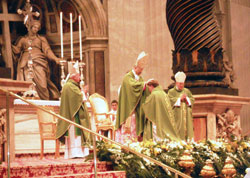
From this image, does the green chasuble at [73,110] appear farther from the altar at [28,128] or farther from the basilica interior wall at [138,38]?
the basilica interior wall at [138,38]

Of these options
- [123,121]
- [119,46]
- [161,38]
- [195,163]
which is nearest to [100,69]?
[119,46]

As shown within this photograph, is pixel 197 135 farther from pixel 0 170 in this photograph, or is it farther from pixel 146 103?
pixel 0 170

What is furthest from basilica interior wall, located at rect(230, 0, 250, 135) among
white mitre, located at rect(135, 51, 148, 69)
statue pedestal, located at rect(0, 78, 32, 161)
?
statue pedestal, located at rect(0, 78, 32, 161)

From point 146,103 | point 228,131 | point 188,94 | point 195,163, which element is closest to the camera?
point 195,163

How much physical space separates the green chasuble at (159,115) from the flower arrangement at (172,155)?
1.57ft

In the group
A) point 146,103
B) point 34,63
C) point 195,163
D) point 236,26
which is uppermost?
point 236,26

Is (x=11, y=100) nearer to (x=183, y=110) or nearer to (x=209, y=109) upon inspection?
(x=183, y=110)

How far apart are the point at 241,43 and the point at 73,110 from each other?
958 cm

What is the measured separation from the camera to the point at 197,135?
1184cm

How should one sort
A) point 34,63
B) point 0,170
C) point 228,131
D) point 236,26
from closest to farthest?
point 0,170 → point 228,131 → point 34,63 → point 236,26

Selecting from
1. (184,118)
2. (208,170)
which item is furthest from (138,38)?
(208,170)

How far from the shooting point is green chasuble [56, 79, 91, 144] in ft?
33.9

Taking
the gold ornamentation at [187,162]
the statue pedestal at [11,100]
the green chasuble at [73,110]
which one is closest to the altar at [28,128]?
the green chasuble at [73,110]

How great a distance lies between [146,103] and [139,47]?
710 centimetres
